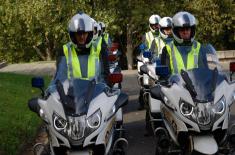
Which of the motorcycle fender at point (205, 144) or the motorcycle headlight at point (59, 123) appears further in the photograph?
the motorcycle fender at point (205, 144)

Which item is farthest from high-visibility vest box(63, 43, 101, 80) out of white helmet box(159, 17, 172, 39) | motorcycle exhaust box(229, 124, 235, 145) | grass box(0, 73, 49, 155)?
white helmet box(159, 17, 172, 39)

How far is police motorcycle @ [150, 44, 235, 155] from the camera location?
614 centimetres

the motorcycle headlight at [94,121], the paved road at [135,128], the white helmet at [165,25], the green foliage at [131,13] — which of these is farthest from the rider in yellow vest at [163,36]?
the green foliage at [131,13]

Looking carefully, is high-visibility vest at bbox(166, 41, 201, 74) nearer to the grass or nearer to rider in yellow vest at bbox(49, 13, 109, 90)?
A: rider in yellow vest at bbox(49, 13, 109, 90)

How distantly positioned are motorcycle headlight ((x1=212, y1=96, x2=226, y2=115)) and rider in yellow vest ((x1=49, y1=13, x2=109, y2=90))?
4.94 feet

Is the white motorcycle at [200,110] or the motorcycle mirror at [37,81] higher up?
the motorcycle mirror at [37,81]

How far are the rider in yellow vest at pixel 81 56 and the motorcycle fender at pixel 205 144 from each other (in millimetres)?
1456

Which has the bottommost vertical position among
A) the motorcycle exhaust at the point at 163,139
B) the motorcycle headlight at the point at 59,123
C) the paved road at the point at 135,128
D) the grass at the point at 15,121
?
the paved road at the point at 135,128

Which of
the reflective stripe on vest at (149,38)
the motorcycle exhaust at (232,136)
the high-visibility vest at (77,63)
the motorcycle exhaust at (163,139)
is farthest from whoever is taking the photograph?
the reflective stripe on vest at (149,38)

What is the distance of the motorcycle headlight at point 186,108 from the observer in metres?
6.23

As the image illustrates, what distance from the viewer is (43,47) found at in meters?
46.0

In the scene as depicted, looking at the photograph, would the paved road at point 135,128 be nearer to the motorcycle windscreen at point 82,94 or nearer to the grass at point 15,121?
the grass at point 15,121

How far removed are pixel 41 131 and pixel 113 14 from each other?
20.3 m

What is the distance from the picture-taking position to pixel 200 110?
6.15 metres
